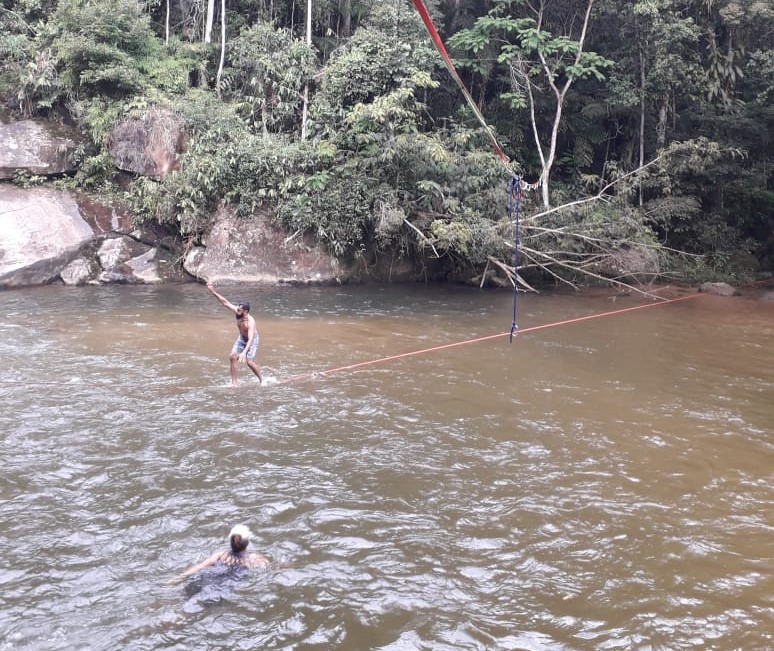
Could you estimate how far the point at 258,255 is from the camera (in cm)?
1645

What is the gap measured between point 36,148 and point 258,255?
6.58m

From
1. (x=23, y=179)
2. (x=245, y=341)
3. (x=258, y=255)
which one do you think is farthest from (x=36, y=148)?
(x=245, y=341)

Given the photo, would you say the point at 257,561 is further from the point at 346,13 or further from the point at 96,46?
the point at 346,13

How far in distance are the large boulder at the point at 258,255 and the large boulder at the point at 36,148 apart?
4422mm

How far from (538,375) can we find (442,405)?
2017 millimetres

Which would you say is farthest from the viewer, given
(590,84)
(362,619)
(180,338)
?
(590,84)

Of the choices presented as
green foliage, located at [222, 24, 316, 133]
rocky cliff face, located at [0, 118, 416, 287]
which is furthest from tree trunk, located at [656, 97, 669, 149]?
green foliage, located at [222, 24, 316, 133]

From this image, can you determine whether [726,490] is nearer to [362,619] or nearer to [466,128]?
[362,619]

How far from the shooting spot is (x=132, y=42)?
18609 millimetres

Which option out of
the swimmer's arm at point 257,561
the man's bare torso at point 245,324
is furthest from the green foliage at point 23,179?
the swimmer's arm at point 257,561

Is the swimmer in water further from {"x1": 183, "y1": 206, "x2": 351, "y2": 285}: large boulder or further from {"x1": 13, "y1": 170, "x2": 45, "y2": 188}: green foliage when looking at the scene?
{"x1": 13, "y1": 170, "x2": 45, "y2": 188}: green foliage

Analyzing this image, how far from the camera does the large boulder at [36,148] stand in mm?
16828

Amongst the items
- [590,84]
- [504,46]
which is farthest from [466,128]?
[590,84]

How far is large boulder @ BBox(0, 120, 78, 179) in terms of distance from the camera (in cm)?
1683
